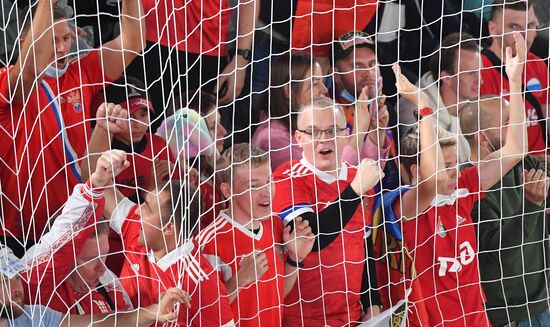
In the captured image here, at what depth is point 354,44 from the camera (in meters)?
4.19

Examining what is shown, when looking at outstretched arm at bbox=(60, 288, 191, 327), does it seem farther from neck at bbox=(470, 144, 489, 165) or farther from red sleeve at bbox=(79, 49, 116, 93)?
neck at bbox=(470, 144, 489, 165)

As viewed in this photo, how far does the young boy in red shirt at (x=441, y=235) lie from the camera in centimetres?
405

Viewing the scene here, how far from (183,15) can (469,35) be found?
39.1 inches

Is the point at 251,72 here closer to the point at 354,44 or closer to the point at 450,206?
the point at 354,44

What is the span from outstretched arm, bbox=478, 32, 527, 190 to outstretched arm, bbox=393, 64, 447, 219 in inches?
7.5

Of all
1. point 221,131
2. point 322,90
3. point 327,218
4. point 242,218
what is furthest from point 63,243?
point 322,90

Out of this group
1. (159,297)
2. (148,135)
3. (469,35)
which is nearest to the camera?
(159,297)

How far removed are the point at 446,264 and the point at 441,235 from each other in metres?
0.09

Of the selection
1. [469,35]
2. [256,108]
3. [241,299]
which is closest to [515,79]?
[469,35]

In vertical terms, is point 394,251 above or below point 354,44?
below

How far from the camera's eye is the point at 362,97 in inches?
163

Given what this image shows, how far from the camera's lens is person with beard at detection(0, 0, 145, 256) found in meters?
3.75

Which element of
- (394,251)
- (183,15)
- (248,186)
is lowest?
(394,251)

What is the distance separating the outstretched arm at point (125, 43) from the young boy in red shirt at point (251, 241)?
422 mm
